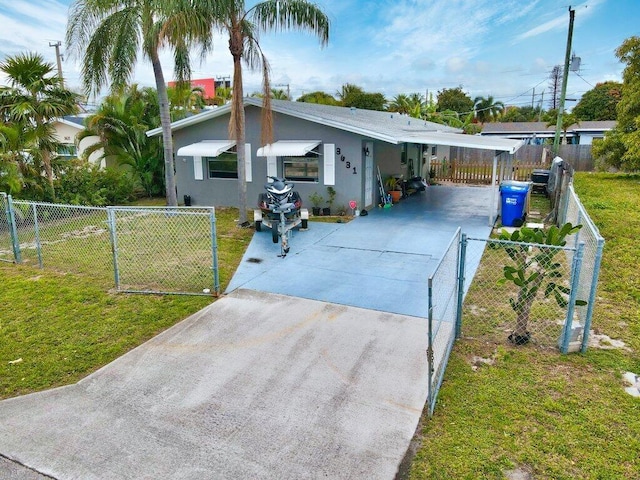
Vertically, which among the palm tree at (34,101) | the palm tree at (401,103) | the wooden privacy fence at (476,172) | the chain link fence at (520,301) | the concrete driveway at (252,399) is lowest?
the concrete driveway at (252,399)

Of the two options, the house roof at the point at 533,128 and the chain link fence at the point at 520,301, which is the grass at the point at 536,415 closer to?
the chain link fence at the point at 520,301

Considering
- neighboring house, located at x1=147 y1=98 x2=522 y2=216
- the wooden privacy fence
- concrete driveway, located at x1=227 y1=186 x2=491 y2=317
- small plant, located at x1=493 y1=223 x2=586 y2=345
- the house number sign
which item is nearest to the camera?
small plant, located at x1=493 y1=223 x2=586 y2=345

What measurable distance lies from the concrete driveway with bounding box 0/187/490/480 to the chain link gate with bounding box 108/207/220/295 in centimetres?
87

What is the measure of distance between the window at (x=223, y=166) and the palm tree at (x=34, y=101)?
13.8 feet

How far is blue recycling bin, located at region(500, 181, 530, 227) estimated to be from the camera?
10555 millimetres

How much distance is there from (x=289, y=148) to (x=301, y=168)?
41.6 inches

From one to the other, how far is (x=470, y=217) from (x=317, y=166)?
4.49 metres

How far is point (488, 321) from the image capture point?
17.9 feet

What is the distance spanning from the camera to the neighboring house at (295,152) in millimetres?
12117

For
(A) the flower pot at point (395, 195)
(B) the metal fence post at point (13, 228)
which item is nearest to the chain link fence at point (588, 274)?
(A) the flower pot at point (395, 195)

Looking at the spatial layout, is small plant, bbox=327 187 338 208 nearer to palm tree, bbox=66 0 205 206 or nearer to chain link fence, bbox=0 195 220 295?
chain link fence, bbox=0 195 220 295

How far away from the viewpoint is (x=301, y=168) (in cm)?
1305

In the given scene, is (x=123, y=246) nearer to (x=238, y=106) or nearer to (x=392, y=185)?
(x=238, y=106)

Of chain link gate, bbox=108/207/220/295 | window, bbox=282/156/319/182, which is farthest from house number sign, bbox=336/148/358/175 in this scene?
chain link gate, bbox=108/207/220/295
